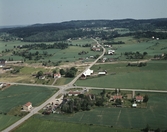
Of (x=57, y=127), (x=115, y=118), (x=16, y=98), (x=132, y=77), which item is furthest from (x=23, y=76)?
(x=115, y=118)

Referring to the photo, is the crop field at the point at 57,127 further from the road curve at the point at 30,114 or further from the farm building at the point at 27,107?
the farm building at the point at 27,107

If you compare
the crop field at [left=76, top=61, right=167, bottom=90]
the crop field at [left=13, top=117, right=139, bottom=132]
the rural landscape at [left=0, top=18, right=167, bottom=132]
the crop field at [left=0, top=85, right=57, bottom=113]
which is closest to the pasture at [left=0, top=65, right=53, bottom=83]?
the rural landscape at [left=0, top=18, right=167, bottom=132]

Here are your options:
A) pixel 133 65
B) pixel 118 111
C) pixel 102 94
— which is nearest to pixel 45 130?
pixel 118 111

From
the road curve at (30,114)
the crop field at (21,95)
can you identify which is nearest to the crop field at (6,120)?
the road curve at (30,114)

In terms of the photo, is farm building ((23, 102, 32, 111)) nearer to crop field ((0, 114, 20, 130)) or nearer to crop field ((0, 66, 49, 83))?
crop field ((0, 114, 20, 130))

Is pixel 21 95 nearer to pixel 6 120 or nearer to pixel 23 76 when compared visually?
pixel 6 120

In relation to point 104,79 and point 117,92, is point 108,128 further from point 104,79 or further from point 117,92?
point 104,79
